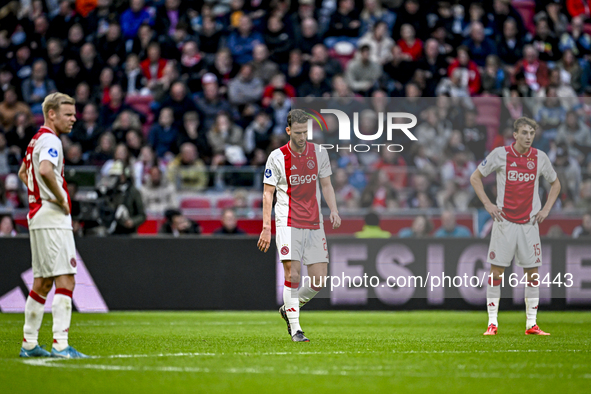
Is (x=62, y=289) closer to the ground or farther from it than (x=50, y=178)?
closer to the ground

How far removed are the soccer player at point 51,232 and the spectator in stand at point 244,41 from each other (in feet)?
37.6

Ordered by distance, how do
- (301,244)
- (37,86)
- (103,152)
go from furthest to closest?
(37,86), (103,152), (301,244)

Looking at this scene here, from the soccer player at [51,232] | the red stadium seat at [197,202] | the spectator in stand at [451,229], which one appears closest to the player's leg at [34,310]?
the soccer player at [51,232]

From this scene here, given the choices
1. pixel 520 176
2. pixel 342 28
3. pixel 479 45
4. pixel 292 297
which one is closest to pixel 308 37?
pixel 342 28

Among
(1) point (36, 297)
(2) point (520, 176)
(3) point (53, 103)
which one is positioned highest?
(3) point (53, 103)

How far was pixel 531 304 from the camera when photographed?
913 cm

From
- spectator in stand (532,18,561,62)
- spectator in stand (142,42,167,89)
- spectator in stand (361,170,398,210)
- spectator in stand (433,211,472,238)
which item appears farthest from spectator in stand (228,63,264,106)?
spectator in stand (532,18,561,62)

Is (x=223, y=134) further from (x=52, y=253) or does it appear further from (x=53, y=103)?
(x=52, y=253)

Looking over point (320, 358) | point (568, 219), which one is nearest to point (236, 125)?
point (568, 219)

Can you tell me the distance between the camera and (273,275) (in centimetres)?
1262

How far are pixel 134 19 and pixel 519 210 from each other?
1158cm

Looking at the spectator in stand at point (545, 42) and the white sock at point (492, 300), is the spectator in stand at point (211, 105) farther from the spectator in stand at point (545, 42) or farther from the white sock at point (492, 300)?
the white sock at point (492, 300)

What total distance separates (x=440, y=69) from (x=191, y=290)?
7.44 m

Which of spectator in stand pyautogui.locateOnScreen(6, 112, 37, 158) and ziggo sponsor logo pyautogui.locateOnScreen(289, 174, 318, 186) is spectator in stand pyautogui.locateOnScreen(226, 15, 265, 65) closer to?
spectator in stand pyautogui.locateOnScreen(6, 112, 37, 158)
